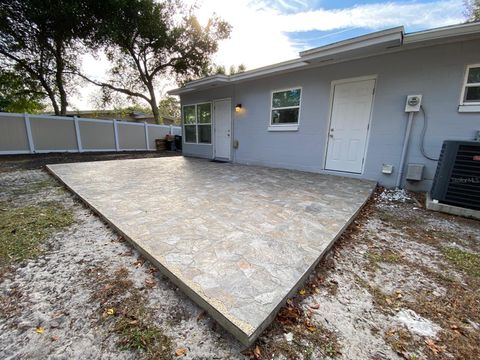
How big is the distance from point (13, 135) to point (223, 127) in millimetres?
7916

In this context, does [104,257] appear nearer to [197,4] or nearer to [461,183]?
[461,183]

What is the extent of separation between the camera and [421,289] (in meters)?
1.53

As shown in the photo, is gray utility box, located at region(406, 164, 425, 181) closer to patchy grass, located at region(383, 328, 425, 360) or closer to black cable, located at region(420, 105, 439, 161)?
black cable, located at region(420, 105, 439, 161)

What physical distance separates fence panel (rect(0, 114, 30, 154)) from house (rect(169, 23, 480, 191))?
716 centimetres

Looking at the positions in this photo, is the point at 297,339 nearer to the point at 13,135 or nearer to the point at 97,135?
the point at 13,135

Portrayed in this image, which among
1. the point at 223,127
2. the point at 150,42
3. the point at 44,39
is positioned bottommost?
the point at 223,127

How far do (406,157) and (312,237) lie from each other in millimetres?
3196

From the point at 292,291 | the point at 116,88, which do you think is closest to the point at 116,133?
the point at 116,88

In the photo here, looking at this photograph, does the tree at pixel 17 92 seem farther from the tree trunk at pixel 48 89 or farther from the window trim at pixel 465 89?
the window trim at pixel 465 89

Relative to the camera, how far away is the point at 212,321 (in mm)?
1229

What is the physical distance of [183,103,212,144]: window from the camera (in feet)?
25.4

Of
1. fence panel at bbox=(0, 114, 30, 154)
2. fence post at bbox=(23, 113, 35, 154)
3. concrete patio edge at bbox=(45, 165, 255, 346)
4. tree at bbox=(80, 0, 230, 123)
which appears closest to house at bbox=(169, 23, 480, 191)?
concrete patio edge at bbox=(45, 165, 255, 346)

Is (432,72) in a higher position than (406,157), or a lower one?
higher

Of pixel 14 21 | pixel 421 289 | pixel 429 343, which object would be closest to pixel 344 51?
pixel 421 289
